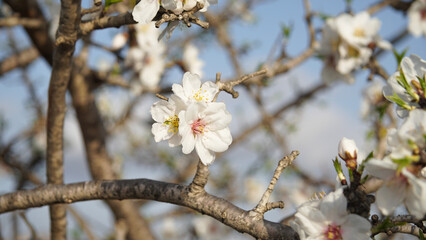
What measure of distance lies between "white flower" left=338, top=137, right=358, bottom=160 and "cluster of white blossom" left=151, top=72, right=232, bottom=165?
10.4 inches

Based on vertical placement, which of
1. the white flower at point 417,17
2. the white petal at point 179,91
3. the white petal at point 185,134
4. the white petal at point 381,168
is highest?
the white flower at point 417,17

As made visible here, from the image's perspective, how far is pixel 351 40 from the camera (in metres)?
1.88

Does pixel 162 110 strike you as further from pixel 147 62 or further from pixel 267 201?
pixel 147 62

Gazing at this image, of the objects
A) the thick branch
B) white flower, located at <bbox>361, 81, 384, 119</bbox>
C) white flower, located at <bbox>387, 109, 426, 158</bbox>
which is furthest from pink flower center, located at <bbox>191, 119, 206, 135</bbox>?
white flower, located at <bbox>361, 81, 384, 119</bbox>

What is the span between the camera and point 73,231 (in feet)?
13.0

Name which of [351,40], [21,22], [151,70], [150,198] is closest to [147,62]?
[151,70]

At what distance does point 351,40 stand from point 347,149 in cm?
104

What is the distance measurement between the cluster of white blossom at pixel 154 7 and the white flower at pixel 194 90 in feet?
0.51

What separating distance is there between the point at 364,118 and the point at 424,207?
7.89 ft

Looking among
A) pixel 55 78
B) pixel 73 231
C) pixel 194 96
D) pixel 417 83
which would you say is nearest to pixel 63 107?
pixel 55 78

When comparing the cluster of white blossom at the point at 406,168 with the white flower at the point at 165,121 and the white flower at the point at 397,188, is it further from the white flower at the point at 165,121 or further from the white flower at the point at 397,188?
the white flower at the point at 165,121

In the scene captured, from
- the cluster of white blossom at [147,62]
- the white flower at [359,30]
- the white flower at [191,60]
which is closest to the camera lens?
the white flower at [359,30]

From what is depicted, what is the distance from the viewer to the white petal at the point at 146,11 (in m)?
0.99

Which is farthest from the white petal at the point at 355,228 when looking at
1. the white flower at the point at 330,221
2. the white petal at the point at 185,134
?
the white petal at the point at 185,134
